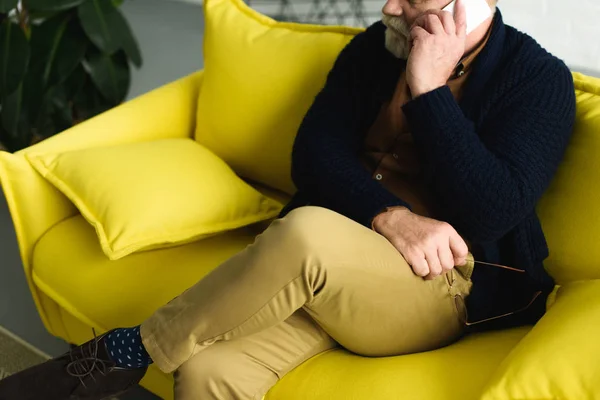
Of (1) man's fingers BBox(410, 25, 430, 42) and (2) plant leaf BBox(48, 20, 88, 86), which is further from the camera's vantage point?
(2) plant leaf BBox(48, 20, 88, 86)

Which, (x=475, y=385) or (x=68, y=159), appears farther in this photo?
(x=68, y=159)

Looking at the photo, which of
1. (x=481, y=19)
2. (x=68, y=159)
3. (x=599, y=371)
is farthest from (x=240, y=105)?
(x=599, y=371)

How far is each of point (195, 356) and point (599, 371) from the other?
682 mm

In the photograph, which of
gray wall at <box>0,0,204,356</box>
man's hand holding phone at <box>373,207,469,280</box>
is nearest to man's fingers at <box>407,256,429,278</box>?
man's hand holding phone at <box>373,207,469,280</box>

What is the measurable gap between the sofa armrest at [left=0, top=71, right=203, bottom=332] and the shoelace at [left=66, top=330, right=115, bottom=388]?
0.51 m

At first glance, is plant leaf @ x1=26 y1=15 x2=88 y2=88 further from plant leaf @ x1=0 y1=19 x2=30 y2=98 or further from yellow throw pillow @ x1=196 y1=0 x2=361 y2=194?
yellow throw pillow @ x1=196 y1=0 x2=361 y2=194

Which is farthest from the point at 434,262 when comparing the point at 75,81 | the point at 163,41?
the point at 163,41

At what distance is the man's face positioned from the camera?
134cm

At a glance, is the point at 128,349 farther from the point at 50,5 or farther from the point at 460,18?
the point at 50,5

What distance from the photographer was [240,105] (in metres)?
1.81

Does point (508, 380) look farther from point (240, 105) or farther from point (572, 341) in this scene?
point (240, 105)

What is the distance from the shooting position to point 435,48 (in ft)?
4.21

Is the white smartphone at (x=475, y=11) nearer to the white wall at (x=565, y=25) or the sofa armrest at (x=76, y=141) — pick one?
the sofa armrest at (x=76, y=141)

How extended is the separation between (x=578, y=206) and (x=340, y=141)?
51 centimetres
